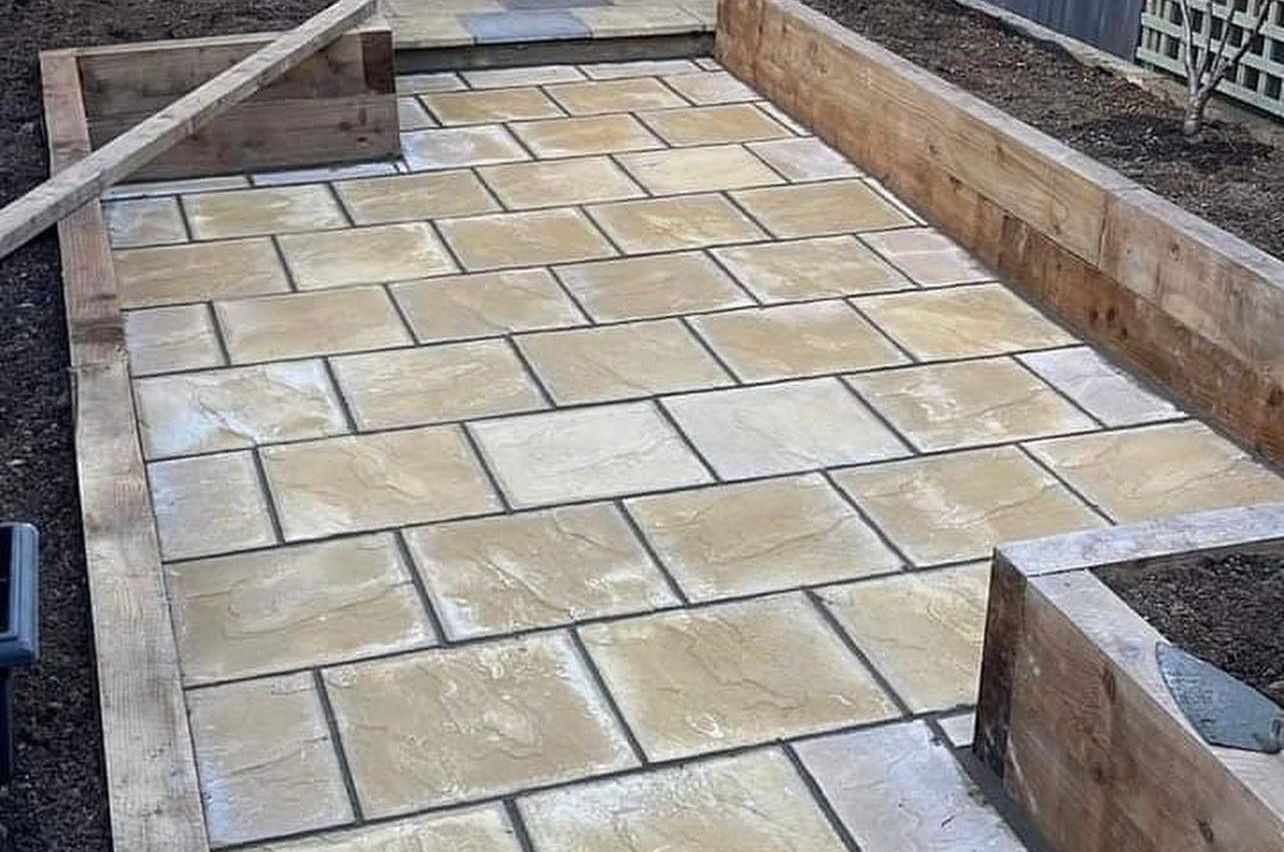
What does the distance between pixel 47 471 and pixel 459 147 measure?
8.19ft

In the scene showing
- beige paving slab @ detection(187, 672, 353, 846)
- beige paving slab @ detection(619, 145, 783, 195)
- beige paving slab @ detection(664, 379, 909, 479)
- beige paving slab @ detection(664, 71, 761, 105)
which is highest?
beige paving slab @ detection(664, 71, 761, 105)

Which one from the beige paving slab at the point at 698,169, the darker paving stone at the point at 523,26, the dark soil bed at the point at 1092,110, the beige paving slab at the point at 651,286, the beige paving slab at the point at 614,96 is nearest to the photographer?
the dark soil bed at the point at 1092,110

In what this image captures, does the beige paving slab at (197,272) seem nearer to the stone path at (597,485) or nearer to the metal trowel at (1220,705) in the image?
the stone path at (597,485)

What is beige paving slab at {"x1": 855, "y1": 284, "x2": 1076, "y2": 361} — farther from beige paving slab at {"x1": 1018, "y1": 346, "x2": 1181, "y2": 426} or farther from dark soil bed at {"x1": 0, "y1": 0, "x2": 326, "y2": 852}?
dark soil bed at {"x1": 0, "y1": 0, "x2": 326, "y2": 852}

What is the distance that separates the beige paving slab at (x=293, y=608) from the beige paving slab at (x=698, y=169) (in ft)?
7.10

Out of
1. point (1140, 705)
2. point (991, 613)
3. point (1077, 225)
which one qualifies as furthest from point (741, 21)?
point (1140, 705)

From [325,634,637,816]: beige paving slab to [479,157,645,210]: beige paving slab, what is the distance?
7.41 ft

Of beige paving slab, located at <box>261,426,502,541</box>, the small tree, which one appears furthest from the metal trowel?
the small tree

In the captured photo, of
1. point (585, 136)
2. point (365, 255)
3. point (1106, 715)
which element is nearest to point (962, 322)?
point (365, 255)

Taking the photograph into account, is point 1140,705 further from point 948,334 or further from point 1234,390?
point 948,334

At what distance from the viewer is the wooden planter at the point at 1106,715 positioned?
1.88m

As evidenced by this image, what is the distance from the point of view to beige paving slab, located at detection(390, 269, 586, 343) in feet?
12.9

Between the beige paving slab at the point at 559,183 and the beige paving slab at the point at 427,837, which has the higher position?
the beige paving slab at the point at 559,183

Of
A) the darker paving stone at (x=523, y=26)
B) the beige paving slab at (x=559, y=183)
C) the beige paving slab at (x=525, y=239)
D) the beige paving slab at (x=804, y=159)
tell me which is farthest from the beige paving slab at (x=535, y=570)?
the darker paving stone at (x=523, y=26)
